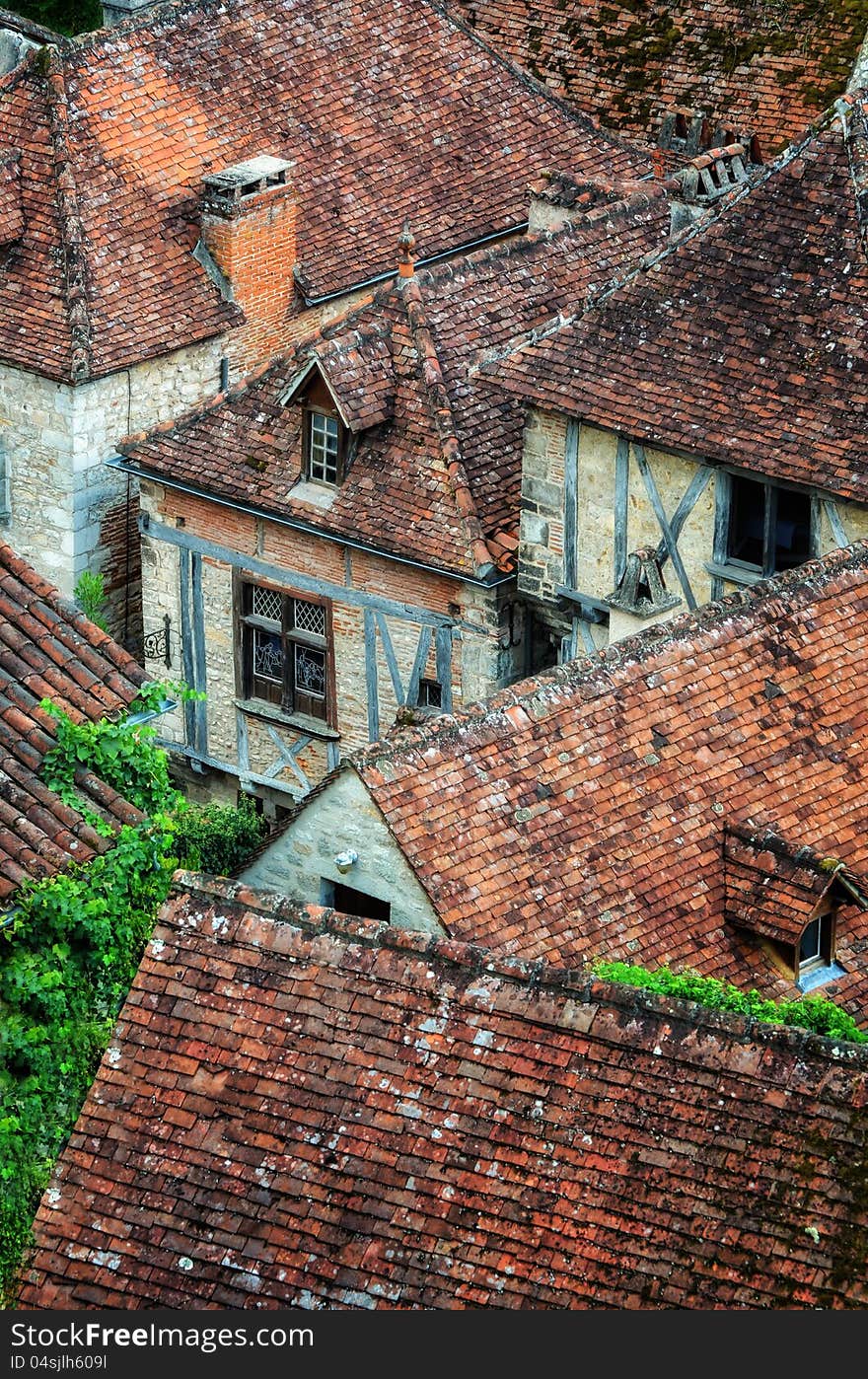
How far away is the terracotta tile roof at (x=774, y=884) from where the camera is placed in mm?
24156

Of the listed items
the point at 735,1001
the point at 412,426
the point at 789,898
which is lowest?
the point at 735,1001

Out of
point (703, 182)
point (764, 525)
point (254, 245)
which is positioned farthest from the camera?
point (254, 245)

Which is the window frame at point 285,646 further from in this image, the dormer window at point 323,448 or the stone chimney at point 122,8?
the stone chimney at point 122,8

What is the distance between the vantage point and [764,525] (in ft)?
97.4

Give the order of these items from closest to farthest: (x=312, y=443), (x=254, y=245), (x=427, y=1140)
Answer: (x=427, y=1140) → (x=312, y=443) → (x=254, y=245)

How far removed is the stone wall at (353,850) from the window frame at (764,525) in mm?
6398

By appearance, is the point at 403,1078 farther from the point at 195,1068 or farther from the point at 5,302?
the point at 5,302

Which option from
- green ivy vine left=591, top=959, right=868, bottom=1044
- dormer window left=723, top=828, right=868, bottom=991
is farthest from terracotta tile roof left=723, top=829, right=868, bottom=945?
green ivy vine left=591, top=959, right=868, bottom=1044

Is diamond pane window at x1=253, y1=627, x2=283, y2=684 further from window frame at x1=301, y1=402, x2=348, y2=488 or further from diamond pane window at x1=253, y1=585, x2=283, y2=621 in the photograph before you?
window frame at x1=301, y1=402, x2=348, y2=488

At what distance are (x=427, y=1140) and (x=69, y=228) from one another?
1797 cm

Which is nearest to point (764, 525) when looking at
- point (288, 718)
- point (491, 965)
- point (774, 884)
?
point (288, 718)

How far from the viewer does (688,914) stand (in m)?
24.2

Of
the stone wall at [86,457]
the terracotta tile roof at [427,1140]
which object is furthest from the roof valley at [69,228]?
the terracotta tile roof at [427,1140]

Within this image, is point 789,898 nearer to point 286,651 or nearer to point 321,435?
point 321,435
